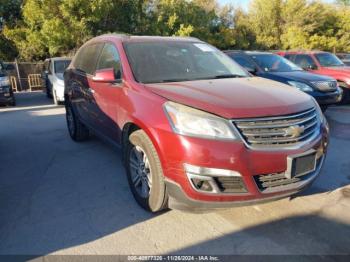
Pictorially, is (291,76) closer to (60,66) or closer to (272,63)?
(272,63)

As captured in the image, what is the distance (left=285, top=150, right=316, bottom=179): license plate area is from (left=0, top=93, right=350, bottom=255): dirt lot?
56 centimetres

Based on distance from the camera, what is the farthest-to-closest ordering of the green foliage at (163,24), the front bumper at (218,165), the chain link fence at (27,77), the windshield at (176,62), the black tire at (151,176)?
the chain link fence at (27,77) < the green foliage at (163,24) < the windshield at (176,62) < the black tire at (151,176) < the front bumper at (218,165)

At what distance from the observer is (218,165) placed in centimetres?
288

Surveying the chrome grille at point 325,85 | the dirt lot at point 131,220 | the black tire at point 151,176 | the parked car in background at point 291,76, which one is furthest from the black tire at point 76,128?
the chrome grille at point 325,85

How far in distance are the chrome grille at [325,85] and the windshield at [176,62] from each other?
13.5 ft

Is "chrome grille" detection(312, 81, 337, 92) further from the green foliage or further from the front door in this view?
the green foliage

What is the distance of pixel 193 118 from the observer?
3.00 metres

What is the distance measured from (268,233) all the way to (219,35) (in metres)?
24.2

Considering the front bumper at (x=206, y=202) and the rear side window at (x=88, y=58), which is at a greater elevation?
the rear side window at (x=88, y=58)

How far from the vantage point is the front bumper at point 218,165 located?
288 centimetres

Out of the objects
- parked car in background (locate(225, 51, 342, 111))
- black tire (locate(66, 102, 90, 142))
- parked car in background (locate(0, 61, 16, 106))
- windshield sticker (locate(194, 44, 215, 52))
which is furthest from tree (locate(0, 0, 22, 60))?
windshield sticker (locate(194, 44, 215, 52))

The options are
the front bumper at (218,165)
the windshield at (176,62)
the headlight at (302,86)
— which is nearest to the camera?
the front bumper at (218,165)

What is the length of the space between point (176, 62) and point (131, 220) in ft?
6.39

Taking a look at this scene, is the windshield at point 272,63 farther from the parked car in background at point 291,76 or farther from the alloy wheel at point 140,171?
the alloy wheel at point 140,171
